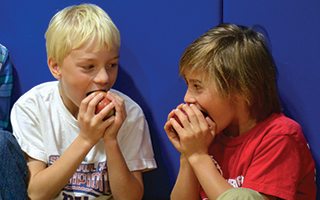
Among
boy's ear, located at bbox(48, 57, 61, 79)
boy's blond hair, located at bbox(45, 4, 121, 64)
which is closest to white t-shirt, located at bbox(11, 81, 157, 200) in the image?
boy's ear, located at bbox(48, 57, 61, 79)

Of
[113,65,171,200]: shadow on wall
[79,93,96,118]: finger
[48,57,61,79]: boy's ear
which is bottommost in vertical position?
[113,65,171,200]: shadow on wall

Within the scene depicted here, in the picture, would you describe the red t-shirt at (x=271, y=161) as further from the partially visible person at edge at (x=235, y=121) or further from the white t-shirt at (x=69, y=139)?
the white t-shirt at (x=69, y=139)

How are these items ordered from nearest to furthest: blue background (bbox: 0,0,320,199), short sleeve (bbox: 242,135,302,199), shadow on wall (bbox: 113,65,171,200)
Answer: short sleeve (bbox: 242,135,302,199)
blue background (bbox: 0,0,320,199)
shadow on wall (bbox: 113,65,171,200)

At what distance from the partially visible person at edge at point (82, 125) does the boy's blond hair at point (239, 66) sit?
32cm

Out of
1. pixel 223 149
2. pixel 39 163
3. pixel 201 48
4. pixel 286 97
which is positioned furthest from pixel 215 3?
pixel 39 163

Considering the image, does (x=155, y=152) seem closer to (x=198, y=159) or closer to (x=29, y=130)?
(x=198, y=159)

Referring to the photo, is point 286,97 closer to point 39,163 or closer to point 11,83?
point 39,163

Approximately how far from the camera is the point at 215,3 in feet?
4.36

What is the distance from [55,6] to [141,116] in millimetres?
627

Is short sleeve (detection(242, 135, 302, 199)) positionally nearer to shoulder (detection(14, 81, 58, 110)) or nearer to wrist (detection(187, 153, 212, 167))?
wrist (detection(187, 153, 212, 167))

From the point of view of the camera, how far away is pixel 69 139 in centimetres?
131

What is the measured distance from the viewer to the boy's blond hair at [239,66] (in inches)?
42.0

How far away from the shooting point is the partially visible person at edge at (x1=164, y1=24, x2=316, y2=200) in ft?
3.34

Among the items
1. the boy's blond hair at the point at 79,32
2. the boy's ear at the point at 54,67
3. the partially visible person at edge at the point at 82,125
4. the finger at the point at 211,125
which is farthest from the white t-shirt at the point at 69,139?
the finger at the point at 211,125
